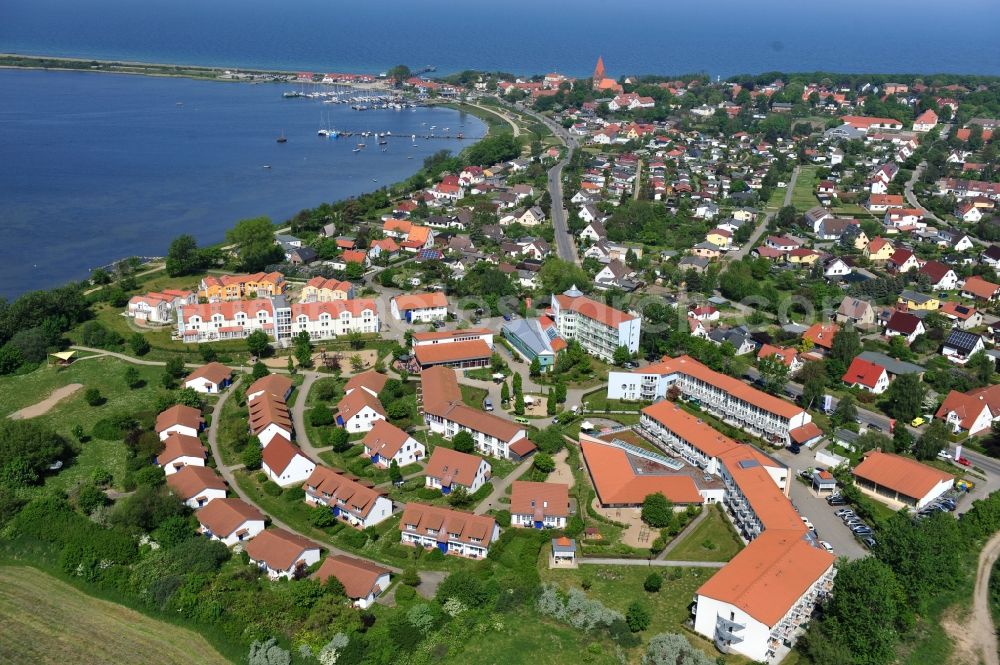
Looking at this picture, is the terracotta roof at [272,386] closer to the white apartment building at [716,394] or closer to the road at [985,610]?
the white apartment building at [716,394]

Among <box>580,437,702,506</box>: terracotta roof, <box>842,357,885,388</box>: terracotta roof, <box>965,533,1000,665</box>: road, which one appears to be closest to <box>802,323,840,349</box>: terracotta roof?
<box>842,357,885,388</box>: terracotta roof

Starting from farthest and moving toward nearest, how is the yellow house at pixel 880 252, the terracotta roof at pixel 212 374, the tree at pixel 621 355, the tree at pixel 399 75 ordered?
the tree at pixel 399 75 → the yellow house at pixel 880 252 → the tree at pixel 621 355 → the terracotta roof at pixel 212 374

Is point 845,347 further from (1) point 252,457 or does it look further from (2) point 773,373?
(1) point 252,457

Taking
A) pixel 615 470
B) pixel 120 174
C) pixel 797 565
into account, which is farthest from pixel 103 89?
pixel 797 565

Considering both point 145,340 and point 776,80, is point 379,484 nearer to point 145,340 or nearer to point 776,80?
point 145,340

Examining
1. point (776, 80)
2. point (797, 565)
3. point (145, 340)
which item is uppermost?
point (776, 80)

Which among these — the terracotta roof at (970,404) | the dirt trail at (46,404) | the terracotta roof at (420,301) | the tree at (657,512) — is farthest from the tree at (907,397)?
the dirt trail at (46,404)

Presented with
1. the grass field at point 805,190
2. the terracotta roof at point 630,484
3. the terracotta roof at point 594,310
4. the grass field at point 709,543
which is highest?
the grass field at point 805,190
